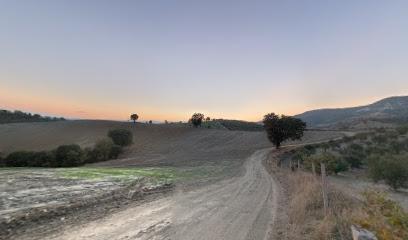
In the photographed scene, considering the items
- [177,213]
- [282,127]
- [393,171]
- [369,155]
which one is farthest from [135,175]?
[369,155]

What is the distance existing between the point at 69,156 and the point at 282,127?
154ft

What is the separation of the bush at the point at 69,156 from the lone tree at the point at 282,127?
42306 mm

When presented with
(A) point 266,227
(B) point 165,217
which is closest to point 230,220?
(A) point 266,227

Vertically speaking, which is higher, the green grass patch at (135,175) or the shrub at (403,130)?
the shrub at (403,130)

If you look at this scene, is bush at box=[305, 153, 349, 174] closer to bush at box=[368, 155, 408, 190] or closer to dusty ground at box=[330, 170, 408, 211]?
dusty ground at box=[330, 170, 408, 211]

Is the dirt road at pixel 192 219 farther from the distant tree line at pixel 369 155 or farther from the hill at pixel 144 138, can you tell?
the hill at pixel 144 138

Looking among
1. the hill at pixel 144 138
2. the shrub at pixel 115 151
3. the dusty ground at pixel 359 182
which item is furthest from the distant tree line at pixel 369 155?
the shrub at pixel 115 151

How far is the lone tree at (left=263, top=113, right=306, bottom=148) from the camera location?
83.6 meters

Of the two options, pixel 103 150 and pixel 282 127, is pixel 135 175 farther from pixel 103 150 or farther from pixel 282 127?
pixel 282 127

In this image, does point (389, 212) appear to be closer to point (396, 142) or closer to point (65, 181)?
point (65, 181)

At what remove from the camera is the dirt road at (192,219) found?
14.9 metres

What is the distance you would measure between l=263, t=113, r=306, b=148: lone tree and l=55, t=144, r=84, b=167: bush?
139 ft

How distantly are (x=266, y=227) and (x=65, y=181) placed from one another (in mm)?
20881

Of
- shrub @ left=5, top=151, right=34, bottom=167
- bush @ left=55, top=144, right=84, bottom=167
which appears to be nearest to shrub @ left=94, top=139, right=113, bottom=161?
bush @ left=55, top=144, right=84, bottom=167
